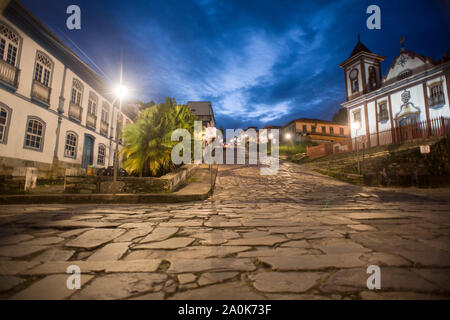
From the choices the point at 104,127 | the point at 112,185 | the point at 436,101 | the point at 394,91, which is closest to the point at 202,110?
the point at 104,127

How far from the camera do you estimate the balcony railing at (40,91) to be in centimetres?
1131

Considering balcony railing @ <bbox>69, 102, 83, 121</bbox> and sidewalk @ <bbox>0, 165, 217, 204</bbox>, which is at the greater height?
balcony railing @ <bbox>69, 102, 83, 121</bbox>

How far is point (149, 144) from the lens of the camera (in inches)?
313

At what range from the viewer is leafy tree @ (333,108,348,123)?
5531 cm

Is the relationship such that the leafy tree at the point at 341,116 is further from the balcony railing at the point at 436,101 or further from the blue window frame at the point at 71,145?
the blue window frame at the point at 71,145

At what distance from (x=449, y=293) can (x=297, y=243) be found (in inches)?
48.4

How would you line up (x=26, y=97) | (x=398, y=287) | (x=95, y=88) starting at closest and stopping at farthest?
1. (x=398, y=287)
2. (x=26, y=97)
3. (x=95, y=88)

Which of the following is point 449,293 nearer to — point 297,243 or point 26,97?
point 297,243

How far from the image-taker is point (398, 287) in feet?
4.55

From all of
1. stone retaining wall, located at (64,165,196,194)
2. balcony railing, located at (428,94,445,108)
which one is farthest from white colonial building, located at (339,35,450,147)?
stone retaining wall, located at (64,165,196,194)

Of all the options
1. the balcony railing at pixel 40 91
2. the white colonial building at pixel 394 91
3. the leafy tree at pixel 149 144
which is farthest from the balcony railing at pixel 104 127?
the white colonial building at pixel 394 91

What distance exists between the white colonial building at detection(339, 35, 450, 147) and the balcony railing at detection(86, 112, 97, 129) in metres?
18.8

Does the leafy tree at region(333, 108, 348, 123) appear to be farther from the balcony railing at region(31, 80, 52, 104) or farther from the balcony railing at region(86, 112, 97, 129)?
the balcony railing at region(31, 80, 52, 104)

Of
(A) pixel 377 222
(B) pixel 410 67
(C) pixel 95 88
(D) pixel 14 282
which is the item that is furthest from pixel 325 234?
(B) pixel 410 67
